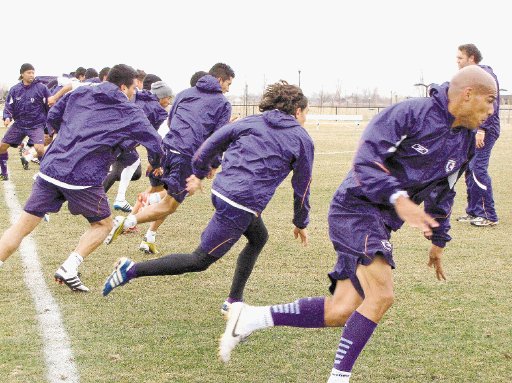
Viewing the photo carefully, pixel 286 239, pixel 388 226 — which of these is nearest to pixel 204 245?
pixel 388 226

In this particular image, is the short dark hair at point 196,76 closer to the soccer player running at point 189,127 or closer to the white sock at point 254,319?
the soccer player running at point 189,127

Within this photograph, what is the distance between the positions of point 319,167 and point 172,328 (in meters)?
13.9

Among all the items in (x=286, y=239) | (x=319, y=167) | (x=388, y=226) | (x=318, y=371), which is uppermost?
(x=388, y=226)

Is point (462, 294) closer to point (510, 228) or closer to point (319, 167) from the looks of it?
point (510, 228)

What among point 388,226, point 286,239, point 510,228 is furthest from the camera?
point 510,228

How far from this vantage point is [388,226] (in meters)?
4.77

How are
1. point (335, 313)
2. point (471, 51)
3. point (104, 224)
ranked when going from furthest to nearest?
point (471, 51)
point (104, 224)
point (335, 313)

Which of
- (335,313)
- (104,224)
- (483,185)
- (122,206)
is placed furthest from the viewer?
(122,206)

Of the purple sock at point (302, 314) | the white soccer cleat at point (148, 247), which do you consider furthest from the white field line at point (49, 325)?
the purple sock at point (302, 314)

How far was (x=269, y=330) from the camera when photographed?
234 inches

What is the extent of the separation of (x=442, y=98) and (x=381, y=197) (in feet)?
2.17

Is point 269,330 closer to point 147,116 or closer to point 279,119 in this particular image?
point 279,119

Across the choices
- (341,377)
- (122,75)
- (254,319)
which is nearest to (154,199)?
(122,75)

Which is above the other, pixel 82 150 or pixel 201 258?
pixel 82 150
